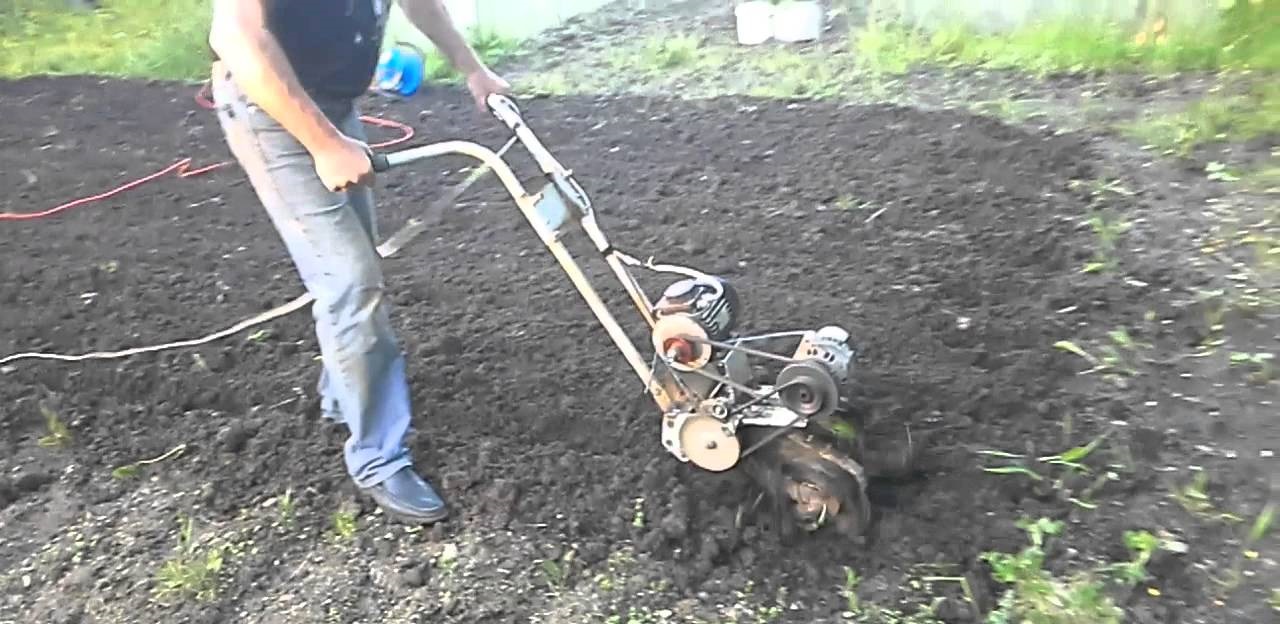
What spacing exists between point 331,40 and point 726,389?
119cm

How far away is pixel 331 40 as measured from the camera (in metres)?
3.03

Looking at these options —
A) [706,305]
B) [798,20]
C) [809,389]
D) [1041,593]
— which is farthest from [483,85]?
[798,20]

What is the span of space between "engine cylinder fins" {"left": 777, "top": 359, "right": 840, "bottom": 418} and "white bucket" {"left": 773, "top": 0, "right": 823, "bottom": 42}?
17.7 ft

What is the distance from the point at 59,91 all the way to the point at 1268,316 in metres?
6.50

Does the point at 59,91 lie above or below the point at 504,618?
below

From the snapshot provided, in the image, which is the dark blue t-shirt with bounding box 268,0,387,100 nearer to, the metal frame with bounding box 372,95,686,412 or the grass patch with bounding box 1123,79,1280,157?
the metal frame with bounding box 372,95,686,412

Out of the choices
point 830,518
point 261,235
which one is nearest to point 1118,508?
point 830,518

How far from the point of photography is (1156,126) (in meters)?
5.55

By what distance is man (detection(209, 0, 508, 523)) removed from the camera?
110 inches

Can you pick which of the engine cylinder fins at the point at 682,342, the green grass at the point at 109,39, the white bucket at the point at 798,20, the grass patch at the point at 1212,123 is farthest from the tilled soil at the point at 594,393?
the green grass at the point at 109,39

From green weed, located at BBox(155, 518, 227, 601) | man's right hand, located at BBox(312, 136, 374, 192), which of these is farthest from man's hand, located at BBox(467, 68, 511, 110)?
green weed, located at BBox(155, 518, 227, 601)

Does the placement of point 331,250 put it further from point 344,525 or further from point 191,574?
point 191,574

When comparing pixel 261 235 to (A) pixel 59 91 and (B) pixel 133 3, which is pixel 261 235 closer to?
(A) pixel 59 91

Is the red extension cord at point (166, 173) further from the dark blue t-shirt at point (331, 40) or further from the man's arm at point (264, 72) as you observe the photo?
the man's arm at point (264, 72)
